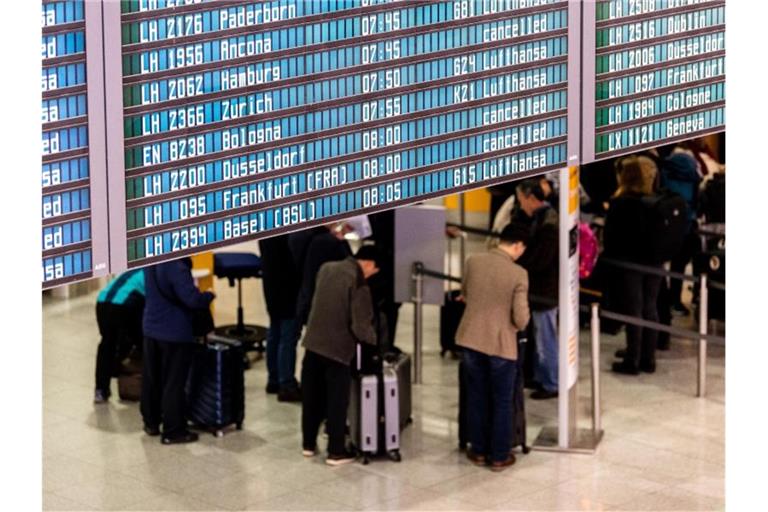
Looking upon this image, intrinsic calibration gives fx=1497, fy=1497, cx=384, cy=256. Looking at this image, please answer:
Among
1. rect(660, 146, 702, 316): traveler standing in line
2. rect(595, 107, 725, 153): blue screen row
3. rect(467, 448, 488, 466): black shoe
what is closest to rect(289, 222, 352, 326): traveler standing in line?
rect(467, 448, 488, 466): black shoe

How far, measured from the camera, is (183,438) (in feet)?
32.7

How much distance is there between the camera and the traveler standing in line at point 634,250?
454 inches

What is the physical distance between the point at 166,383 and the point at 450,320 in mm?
2926

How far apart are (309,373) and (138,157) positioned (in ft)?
16.7

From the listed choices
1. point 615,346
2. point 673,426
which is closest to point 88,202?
point 673,426

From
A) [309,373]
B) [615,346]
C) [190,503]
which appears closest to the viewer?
[190,503]

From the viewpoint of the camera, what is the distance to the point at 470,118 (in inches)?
217

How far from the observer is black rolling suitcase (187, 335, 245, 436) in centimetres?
1004

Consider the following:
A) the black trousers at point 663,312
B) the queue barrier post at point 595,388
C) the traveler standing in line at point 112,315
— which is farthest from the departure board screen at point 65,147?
the black trousers at point 663,312

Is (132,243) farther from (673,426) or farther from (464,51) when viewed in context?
(673,426)

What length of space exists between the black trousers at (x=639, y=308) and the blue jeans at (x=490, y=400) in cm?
248

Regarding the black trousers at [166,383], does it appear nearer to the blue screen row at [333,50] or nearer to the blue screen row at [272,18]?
the blue screen row at [333,50]

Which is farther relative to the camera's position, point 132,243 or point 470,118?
point 470,118

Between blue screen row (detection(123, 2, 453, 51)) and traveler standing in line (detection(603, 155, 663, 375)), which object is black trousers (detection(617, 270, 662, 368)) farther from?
blue screen row (detection(123, 2, 453, 51))
